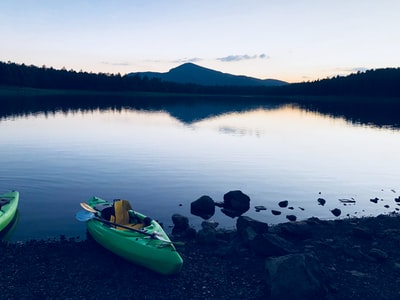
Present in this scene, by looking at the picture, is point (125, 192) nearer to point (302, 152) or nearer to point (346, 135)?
point (302, 152)

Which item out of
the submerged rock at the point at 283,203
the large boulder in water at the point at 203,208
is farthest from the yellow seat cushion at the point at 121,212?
the submerged rock at the point at 283,203

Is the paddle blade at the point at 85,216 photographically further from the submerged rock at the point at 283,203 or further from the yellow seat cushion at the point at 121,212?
the submerged rock at the point at 283,203

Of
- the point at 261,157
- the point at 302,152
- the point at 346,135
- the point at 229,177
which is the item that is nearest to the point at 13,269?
the point at 229,177

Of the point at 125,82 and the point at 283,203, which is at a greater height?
the point at 125,82

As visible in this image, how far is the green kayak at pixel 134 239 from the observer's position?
12.2m

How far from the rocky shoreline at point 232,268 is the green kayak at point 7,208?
1.86 m

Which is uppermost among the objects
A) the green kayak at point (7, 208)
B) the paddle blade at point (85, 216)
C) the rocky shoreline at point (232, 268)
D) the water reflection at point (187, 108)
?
the water reflection at point (187, 108)

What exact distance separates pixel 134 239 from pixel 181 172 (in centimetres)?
1498

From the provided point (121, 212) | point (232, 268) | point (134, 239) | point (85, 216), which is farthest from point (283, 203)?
point (85, 216)

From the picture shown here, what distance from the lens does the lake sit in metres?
19.8

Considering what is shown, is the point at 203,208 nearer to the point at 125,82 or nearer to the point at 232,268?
the point at 232,268

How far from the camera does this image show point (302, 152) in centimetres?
3891

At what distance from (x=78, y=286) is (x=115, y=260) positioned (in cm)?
223

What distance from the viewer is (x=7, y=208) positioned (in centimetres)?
1656
